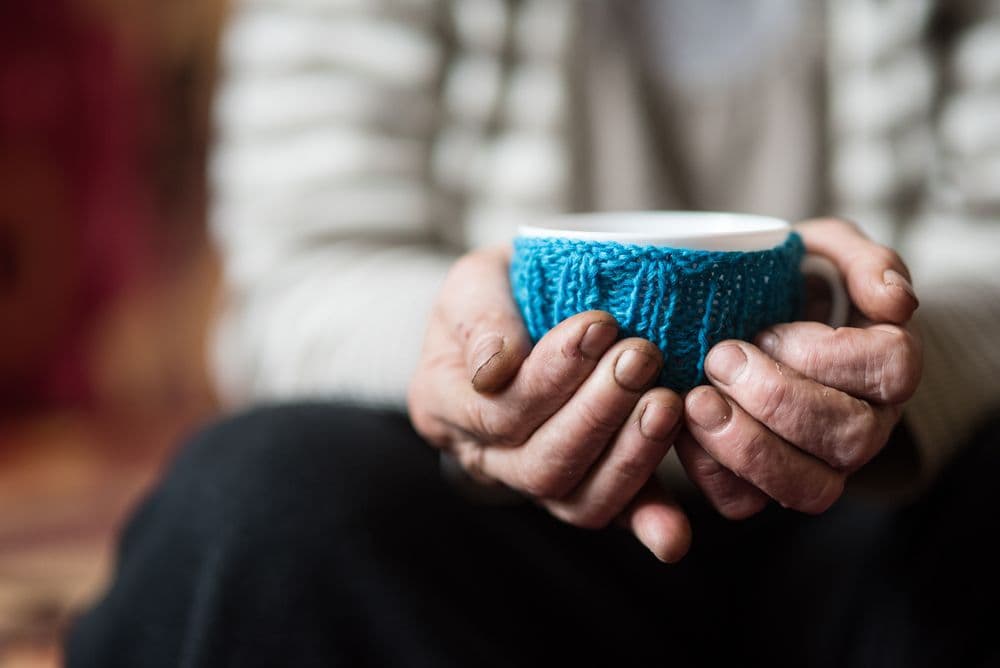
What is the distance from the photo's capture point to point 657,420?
0.39 m

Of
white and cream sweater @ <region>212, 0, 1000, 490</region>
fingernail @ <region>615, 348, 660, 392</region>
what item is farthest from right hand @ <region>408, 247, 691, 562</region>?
white and cream sweater @ <region>212, 0, 1000, 490</region>

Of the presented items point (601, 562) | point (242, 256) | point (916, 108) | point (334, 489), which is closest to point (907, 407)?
point (601, 562)

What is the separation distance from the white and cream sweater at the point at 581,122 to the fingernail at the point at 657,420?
45 cm

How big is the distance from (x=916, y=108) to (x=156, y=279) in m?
1.39

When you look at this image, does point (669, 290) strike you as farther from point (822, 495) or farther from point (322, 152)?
point (322, 152)

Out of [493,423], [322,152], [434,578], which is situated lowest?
[434,578]

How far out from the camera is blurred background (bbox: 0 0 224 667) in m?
1.53

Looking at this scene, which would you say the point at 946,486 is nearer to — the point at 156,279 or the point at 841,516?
the point at 841,516

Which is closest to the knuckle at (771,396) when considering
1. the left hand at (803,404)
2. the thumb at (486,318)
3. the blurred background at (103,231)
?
the left hand at (803,404)

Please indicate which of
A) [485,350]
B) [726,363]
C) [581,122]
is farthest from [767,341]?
[581,122]

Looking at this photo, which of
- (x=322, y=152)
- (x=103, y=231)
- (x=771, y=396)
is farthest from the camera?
(x=103, y=231)

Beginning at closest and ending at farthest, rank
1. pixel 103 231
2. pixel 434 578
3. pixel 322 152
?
pixel 434 578 < pixel 322 152 < pixel 103 231

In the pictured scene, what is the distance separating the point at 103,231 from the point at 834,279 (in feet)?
5.00

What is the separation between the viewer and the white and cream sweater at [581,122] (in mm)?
872
